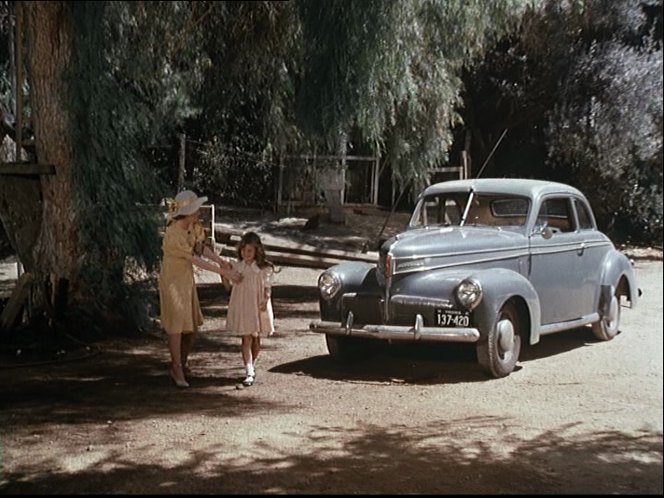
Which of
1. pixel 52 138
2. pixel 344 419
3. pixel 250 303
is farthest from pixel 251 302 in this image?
pixel 52 138

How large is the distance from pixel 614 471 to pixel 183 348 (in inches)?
72.5

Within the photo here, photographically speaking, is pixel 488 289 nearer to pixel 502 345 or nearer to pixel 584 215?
pixel 502 345

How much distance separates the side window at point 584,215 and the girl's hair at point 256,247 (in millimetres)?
1174

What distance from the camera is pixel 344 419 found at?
3.38 metres

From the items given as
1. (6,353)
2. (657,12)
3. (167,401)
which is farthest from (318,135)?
(6,353)

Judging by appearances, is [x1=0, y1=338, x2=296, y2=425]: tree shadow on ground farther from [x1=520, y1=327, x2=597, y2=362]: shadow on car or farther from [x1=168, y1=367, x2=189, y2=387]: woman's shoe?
[x1=520, y1=327, x2=597, y2=362]: shadow on car

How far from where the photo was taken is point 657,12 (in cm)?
310

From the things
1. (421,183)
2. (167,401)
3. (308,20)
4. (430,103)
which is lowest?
(167,401)

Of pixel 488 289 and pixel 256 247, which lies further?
pixel 256 247

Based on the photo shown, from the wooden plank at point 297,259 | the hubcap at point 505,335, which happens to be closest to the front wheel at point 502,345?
the hubcap at point 505,335

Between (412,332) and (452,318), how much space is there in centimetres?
20

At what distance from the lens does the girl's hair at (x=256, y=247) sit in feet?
12.8

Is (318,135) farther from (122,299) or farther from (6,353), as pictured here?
(6,353)

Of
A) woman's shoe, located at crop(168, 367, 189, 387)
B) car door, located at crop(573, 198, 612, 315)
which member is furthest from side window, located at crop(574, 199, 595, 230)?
woman's shoe, located at crop(168, 367, 189, 387)
